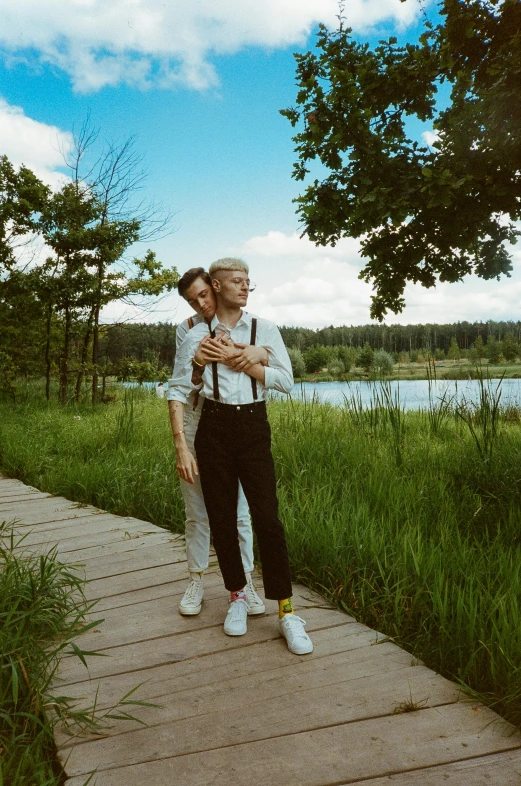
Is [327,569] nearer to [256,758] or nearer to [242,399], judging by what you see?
[242,399]

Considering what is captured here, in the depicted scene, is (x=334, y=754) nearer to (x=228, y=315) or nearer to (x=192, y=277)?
(x=228, y=315)

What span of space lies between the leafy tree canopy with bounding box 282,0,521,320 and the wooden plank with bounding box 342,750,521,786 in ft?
11.1

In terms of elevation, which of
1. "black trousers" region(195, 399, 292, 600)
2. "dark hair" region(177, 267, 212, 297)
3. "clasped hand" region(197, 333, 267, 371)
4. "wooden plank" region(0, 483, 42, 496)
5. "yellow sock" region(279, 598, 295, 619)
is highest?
"dark hair" region(177, 267, 212, 297)

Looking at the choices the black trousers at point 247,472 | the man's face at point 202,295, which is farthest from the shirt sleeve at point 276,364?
the man's face at point 202,295

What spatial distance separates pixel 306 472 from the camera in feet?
14.0

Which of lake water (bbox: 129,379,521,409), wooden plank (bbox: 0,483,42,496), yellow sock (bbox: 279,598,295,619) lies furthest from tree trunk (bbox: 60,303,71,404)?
yellow sock (bbox: 279,598,295,619)

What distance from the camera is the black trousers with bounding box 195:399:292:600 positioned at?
7.44ft

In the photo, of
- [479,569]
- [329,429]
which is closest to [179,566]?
[479,569]

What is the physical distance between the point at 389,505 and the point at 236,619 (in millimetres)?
1441

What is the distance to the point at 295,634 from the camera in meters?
2.19

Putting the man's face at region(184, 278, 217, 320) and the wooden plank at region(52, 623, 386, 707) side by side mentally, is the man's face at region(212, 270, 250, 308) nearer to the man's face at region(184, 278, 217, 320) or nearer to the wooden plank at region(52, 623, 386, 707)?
the man's face at region(184, 278, 217, 320)

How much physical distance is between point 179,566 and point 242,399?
129cm

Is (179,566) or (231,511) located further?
(179,566)

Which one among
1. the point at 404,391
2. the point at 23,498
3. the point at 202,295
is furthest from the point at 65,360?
the point at 202,295
